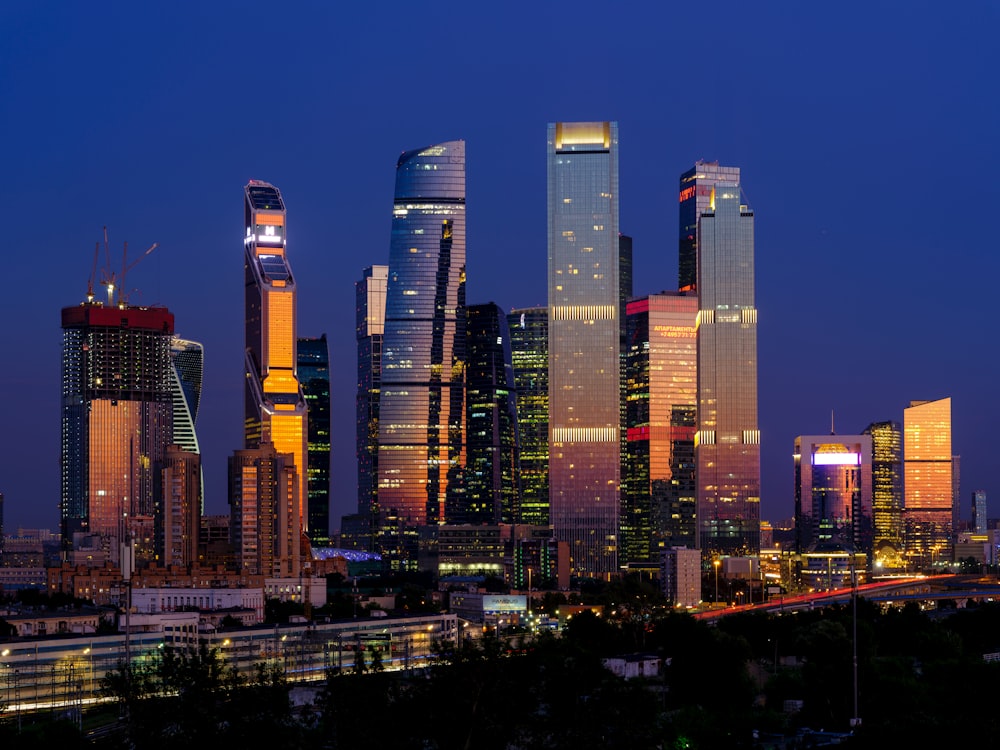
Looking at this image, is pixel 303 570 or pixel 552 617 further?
pixel 303 570

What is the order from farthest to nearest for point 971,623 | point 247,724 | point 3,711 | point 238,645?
point 971,623 < point 238,645 < point 3,711 < point 247,724

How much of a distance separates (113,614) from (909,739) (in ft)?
303

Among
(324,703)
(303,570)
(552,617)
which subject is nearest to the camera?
(324,703)

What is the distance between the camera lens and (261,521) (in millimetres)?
196000

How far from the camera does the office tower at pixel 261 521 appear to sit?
194 m

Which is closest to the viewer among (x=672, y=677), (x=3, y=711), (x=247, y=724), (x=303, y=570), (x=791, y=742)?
(x=247, y=724)

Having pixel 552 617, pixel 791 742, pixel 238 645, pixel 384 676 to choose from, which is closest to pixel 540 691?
pixel 384 676

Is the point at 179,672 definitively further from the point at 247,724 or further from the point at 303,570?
the point at 303,570

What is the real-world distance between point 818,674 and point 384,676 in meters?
38.4

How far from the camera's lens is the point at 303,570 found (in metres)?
198

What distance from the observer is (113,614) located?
14362 cm

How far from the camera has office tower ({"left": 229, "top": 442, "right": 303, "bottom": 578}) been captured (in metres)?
194

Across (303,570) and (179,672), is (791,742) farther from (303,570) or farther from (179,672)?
(303,570)

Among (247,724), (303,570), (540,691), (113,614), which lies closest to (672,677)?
(540,691)
